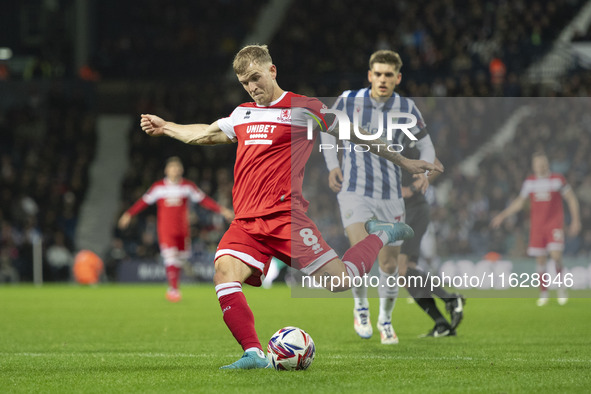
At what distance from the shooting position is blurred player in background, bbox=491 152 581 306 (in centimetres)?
1403

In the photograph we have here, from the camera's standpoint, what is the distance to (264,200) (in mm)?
6031

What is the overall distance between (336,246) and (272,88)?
7.80ft

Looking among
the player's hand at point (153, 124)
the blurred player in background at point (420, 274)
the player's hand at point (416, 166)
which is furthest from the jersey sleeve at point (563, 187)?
the player's hand at point (153, 124)

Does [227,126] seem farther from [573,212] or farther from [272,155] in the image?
[573,212]

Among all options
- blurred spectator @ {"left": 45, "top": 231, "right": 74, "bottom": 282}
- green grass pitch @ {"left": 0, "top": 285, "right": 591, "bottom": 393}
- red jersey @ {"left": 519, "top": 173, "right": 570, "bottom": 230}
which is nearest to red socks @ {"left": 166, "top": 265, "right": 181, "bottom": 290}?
green grass pitch @ {"left": 0, "top": 285, "right": 591, "bottom": 393}

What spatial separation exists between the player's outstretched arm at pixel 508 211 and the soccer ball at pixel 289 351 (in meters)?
6.20

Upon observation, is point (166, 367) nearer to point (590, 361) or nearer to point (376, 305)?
point (590, 361)

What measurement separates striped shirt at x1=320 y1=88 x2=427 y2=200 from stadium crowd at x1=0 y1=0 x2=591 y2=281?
31.9 ft

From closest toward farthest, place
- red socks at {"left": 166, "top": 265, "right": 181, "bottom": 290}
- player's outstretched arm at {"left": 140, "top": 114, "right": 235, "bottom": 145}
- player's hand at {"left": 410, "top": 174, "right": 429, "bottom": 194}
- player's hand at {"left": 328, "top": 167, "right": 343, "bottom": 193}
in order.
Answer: player's outstretched arm at {"left": 140, "top": 114, "right": 235, "bottom": 145}, player's hand at {"left": 410, "top": 174, "right": 429, "bottom": 194}, player's hand at {"left": 328, "top": 167, "right": 343, "bottom": 193}, red socks at {"left": 166, "top": 265, "right": 181, "bottom": 290}

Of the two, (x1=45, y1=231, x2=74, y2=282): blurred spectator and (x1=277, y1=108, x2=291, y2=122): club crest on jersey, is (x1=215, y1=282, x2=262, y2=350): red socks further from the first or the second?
(x1=45, y1=231, x2=74, y2=282): blurred spectator

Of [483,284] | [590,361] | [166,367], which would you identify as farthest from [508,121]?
[166,367]

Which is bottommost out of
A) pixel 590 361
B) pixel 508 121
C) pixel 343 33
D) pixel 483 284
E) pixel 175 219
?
pixel 590 361

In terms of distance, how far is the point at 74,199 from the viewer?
2341 cm

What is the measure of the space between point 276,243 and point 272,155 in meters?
0.59
